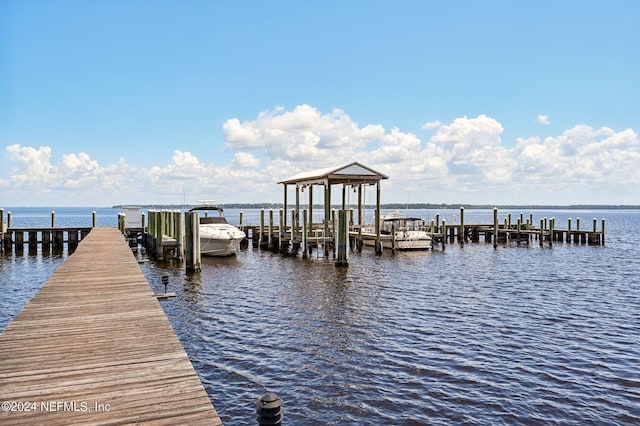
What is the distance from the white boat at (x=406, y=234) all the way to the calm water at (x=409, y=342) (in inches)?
386

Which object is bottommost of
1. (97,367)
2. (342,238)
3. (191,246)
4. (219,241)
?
(97,367)

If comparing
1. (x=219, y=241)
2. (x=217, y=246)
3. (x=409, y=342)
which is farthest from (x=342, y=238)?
(x=409, y=342)

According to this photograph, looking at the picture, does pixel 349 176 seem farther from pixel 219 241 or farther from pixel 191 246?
pixel 191 246

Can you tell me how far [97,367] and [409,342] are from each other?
7.57 metres

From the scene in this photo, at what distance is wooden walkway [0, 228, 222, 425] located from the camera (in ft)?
15.7

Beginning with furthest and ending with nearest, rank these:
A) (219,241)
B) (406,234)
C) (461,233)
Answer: (461,233)
(406,234)
(219,241)

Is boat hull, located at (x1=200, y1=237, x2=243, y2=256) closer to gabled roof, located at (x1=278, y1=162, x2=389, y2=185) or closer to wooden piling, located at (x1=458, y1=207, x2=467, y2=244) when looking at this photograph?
gabled roof, located at (x1=278, y1=162, x2=389, y2=185)

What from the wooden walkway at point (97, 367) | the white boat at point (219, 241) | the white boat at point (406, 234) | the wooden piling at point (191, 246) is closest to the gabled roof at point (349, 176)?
the white boat at point (406, 234)

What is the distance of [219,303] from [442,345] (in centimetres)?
768

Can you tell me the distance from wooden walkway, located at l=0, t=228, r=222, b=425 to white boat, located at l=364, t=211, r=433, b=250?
81.2 feet

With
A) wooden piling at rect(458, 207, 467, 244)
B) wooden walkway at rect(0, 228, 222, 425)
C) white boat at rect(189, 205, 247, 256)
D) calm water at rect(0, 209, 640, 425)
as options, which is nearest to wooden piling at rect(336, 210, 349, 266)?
calm water at rect(0, 209, 640, 425)

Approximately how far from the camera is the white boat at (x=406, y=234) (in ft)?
109

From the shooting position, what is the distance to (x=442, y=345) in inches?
448

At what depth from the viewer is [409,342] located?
1161cm
